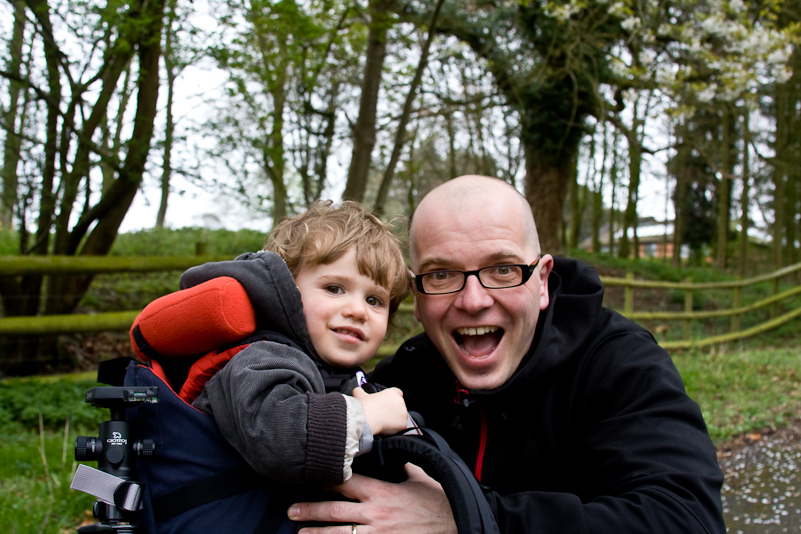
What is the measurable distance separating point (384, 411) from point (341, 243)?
0.58m

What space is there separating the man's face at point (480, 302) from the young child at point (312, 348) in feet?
0.58

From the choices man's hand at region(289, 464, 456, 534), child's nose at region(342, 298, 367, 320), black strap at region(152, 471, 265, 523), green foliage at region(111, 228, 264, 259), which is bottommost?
man's hand at region(289, 464, 456, 534)

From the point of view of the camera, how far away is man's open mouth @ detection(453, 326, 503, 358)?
2.21 m

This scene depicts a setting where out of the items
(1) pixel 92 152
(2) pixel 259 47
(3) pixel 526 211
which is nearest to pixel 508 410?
(3) pixel 526 211

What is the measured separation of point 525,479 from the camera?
80.5 inches

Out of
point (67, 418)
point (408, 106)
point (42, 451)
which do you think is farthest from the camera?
point (408, 106)

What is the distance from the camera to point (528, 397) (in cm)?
211

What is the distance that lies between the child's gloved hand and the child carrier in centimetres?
6

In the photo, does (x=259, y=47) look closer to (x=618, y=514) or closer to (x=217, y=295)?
(x=217, y=295)

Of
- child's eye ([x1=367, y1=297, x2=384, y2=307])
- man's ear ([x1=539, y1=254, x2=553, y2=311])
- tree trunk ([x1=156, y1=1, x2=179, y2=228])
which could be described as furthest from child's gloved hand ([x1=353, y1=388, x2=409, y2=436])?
tree trunk ([x1=156, y1=1, x2=179, y2=228])

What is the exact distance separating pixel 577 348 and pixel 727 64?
880cm

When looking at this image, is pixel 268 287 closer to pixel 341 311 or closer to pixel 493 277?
pixel 341 311

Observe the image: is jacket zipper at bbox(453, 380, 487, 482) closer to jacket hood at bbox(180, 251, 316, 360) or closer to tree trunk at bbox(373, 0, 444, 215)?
jacket hood at bbox(180, 251, 316, 360)

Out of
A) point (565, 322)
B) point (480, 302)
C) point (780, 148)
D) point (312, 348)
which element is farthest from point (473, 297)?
point (780, 148)
